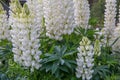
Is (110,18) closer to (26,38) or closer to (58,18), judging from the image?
(58,18)

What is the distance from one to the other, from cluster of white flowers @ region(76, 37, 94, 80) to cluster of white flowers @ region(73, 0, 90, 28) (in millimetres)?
968

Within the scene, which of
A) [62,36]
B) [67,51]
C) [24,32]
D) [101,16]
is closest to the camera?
[24,32]

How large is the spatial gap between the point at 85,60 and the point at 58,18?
0.63m

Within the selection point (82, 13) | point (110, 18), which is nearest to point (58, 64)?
point (82, 13)

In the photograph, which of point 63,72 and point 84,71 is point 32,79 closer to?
point 63,72

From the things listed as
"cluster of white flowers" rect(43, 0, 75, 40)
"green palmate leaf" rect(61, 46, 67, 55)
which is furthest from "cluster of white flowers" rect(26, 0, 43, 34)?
"green palmate leaf" rect(61, 46, 67, 55)

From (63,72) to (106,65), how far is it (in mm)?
478

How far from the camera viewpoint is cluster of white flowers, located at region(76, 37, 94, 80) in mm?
3250

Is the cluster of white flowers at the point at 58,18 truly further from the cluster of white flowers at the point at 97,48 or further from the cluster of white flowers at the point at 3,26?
the cluster of white flowers at the point at 3,26

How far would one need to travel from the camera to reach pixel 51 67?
10.8ft

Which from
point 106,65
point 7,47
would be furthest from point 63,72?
point 7,47

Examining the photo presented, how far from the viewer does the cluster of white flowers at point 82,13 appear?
13.7 feet

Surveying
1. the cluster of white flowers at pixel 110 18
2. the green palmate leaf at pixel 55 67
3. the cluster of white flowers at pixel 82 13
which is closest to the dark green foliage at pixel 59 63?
Result: the green palmate leaf at pixel 55 67

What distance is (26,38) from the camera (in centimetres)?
320
